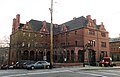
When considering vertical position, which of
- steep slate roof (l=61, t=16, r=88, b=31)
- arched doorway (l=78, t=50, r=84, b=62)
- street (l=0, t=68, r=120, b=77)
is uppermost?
steep slate roof (l=61, t=16, r=88, b=31)

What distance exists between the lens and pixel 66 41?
65250 mm

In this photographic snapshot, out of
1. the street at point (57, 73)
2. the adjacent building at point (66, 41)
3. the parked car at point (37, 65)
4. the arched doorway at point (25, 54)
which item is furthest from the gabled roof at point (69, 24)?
the street at point (57, 73)

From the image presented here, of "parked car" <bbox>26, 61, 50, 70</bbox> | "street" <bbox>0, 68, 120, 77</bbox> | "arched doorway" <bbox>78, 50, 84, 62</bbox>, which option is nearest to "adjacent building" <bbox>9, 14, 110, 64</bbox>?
"arched doorway" <bbox>78, 50, 84, 62</bbox>

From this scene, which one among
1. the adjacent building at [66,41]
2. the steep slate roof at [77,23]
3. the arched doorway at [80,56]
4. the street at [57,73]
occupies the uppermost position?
the steep slate roof at [77,23]

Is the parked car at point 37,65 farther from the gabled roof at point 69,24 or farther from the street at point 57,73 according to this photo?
the gabled roof at point 69,24

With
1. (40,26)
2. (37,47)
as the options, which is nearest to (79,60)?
(37,47)

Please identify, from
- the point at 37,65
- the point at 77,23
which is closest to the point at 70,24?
the point at 77,23

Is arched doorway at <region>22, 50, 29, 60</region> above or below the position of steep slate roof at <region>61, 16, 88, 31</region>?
below

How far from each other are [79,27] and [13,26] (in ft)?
81.7

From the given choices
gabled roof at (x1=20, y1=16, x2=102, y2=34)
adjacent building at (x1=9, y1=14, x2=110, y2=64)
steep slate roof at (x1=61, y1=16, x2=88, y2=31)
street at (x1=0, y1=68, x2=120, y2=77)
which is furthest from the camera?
gabled roof at (x1=20, y1=16, x2=102, y2=34)

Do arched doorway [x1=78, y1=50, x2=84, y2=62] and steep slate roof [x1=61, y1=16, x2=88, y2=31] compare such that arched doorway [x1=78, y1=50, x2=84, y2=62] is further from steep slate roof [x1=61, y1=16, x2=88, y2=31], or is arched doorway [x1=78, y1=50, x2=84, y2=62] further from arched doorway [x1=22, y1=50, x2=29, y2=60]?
arched doorway [x1=22, y1=50, x2=29, y2=60]

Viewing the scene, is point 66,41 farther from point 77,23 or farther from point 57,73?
point 57,73

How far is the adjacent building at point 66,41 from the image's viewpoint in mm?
55688

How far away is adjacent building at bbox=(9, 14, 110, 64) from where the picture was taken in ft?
183
